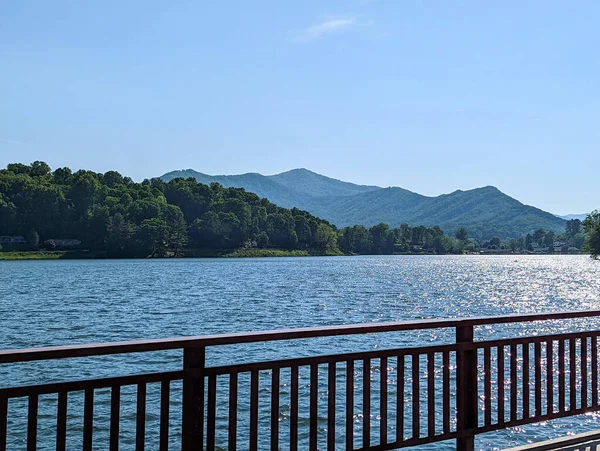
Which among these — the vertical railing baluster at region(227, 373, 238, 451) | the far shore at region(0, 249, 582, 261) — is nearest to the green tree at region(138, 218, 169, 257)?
the far shore at region(0, 249, 582, 261)

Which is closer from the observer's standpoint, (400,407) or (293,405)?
(293,405)

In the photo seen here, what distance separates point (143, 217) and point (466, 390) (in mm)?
150937

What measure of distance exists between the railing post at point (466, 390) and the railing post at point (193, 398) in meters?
1.87

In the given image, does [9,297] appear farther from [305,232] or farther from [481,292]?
[305,232]

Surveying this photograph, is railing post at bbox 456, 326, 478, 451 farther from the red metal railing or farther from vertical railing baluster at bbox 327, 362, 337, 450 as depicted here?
vertical railing baluster at bbox 327, 362, 337, 450

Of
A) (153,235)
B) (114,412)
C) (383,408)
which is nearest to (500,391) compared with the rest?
(383,408)

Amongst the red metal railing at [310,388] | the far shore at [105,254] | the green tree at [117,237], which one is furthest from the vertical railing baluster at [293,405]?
the green tree at [117,237]

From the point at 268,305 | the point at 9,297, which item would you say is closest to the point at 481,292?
the point at 268,305

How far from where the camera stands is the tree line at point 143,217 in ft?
466

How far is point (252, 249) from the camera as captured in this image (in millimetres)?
158500

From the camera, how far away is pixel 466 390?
4.48 m

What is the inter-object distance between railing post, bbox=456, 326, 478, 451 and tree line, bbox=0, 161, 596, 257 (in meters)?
142

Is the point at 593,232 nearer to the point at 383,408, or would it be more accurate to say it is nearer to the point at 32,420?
the point at 383,408

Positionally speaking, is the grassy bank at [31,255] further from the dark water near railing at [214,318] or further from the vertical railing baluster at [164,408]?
the vertical railing baluster at [164,408]
